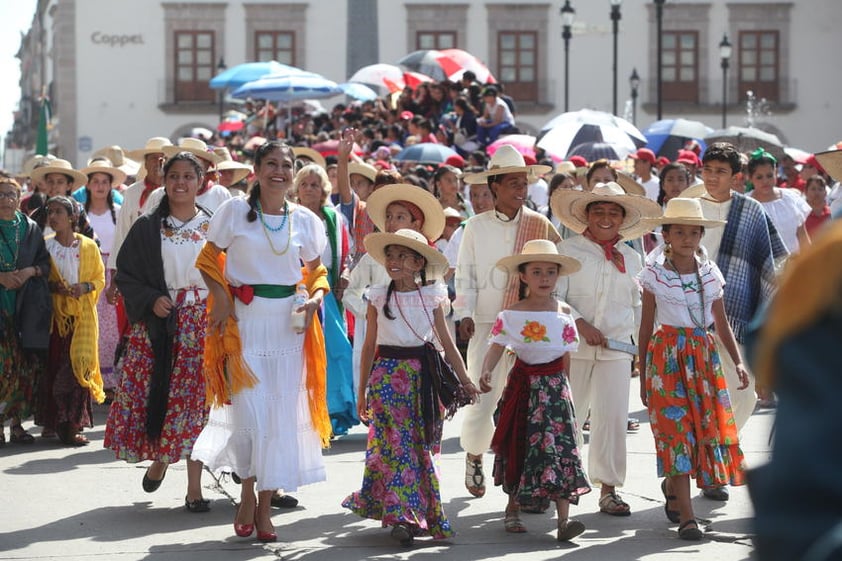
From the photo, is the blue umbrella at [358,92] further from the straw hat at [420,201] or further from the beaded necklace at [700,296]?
the beaded necklace at [700,296]

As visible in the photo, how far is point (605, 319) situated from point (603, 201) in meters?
0.60

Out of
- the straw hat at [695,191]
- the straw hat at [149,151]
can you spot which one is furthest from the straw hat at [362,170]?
the straw hat at [695,191]

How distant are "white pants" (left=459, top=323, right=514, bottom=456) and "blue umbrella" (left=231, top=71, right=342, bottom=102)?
1781 cm

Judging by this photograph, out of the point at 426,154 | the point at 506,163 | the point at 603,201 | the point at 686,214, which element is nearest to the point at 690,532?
the point at 686,214

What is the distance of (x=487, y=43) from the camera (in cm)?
5153

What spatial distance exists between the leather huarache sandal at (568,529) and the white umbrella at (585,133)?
446 inches

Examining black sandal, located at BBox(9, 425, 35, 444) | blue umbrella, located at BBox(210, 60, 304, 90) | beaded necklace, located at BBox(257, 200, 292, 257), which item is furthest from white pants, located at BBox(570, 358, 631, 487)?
blue umbrella, located at BBox(210, 60, 304, 90)

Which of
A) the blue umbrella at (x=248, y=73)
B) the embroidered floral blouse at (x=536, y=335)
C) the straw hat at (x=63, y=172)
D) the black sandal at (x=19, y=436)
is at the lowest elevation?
the black sandal at (x=19, y=436)

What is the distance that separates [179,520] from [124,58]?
152ft

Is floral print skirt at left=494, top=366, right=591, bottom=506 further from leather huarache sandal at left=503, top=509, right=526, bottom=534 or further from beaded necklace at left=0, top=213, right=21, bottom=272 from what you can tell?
beaded necklace at left=0, top=213, right=21, bottom=272

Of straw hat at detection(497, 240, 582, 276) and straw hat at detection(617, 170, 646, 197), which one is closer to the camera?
straw hat at detection(497, 240, 582, 276)

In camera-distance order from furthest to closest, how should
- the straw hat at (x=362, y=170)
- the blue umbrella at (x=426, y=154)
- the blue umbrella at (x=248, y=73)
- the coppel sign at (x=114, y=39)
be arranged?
the coppel sign at (x=114, y=39) → the blue umbrella at (x=248, y=73) → the blue umbrella at (x=426, y=154) → the straw hat at (x=362, y=170)

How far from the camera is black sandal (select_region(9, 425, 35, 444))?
9492mm

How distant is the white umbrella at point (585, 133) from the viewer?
17.7 m
